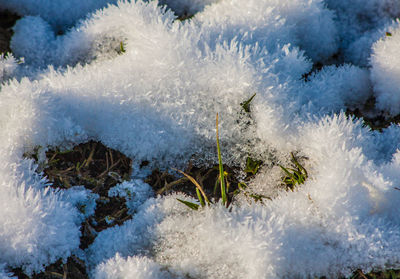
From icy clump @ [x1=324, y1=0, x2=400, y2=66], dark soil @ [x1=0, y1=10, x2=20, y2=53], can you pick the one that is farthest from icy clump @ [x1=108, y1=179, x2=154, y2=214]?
icy clump @ [x1=324, y1=0, x2=400, y2=66]

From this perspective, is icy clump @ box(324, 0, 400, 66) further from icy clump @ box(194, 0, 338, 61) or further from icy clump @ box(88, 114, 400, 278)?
icy clump @ box(88, 114, 400, 278)

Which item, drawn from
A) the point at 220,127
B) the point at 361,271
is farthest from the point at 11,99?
the point at 361,271

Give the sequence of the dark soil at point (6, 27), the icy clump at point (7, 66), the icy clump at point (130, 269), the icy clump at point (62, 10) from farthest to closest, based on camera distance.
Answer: the icy clump at point (62, 10), the dark soil at point (6, 27), the icy clump at point (7, 66), the icy clump at point (130, 269)

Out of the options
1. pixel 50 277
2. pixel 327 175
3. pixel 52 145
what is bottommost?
pixel 50 277

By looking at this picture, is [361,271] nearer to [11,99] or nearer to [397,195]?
[397,195]

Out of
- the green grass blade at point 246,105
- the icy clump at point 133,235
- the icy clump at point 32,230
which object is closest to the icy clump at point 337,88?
the green grass blade at point 246,105

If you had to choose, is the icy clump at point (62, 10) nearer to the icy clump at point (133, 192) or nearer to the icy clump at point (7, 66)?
the icy clump at point (7, 66)

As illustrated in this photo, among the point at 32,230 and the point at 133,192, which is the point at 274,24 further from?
the point at 32,230

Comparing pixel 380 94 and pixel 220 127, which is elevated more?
pixel 380 94
